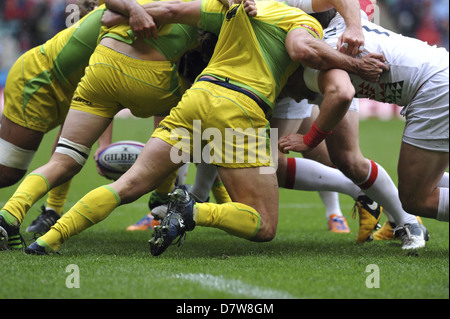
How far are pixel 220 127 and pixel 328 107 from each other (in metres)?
0.69

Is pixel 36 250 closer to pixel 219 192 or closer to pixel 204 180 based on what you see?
pixel 204 180

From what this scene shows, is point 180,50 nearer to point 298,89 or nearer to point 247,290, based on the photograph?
point 298,89

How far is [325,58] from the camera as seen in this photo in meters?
3.97

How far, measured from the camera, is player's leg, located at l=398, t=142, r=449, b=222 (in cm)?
400

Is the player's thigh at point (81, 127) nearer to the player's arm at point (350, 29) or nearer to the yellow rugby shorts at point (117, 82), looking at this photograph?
the yellow rugby shorts at point (117, 82)

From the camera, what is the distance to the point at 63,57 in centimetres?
491

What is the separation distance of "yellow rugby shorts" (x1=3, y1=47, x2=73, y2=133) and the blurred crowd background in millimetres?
12794

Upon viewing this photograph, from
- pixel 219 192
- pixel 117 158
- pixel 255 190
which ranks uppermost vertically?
pixel 255 190

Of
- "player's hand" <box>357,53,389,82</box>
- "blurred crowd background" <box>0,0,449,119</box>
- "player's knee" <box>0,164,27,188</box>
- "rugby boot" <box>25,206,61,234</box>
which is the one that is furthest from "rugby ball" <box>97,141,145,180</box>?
"blurred crowd background" <box>0,0,449,119</box>

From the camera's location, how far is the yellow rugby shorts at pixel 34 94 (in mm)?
4973

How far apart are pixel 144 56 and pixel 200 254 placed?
1.43 m

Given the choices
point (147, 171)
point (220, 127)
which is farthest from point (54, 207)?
point (220, 127)

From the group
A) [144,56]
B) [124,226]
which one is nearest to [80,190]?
[124,226]

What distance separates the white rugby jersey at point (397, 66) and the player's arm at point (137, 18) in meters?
1.10
